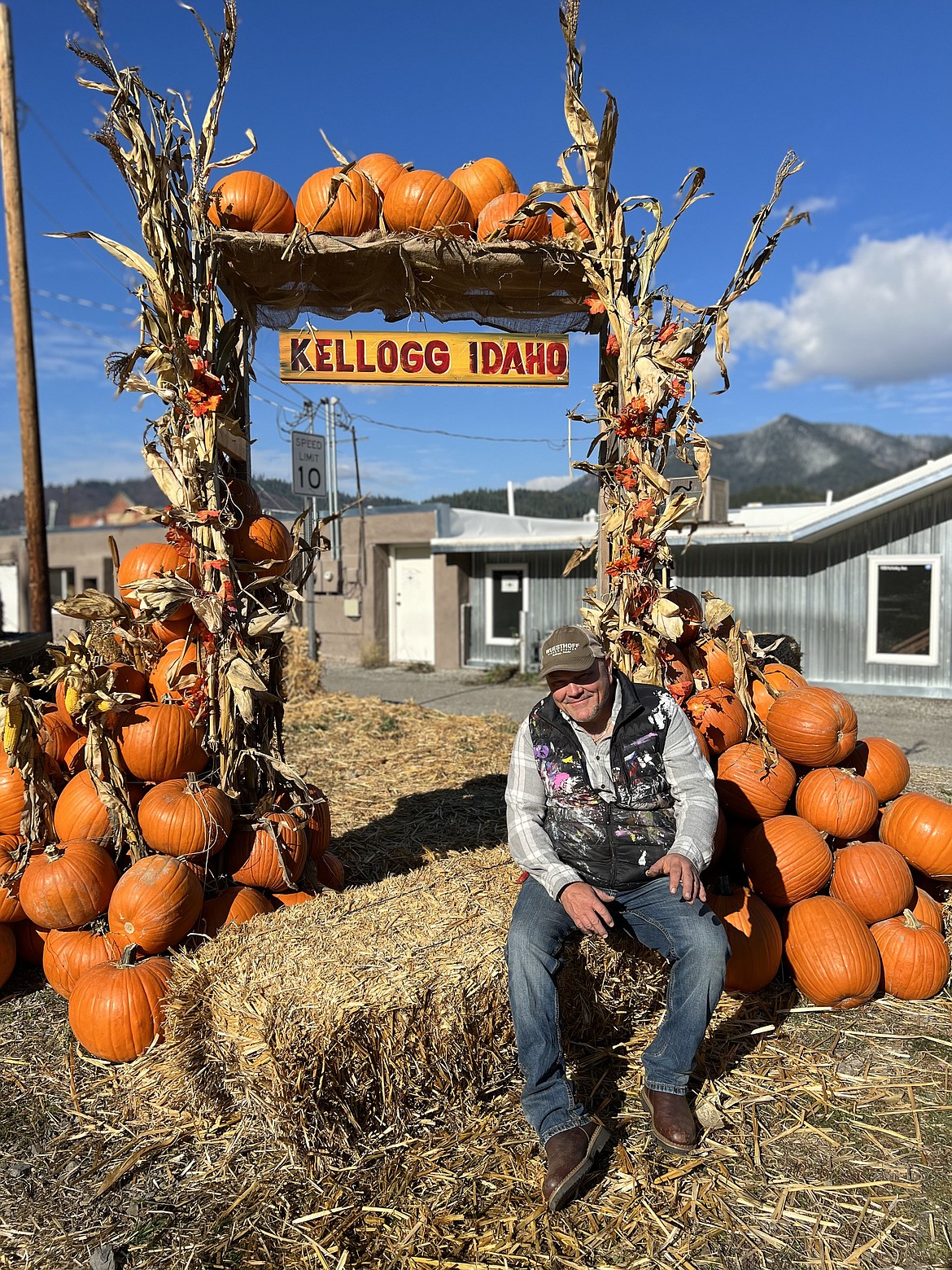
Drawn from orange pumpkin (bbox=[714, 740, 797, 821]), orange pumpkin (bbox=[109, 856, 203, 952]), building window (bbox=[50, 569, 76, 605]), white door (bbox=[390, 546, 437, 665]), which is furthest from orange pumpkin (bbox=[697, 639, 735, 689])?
building window (bbox=[50, 569, 76, 605])

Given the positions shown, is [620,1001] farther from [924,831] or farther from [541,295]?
[541,295]

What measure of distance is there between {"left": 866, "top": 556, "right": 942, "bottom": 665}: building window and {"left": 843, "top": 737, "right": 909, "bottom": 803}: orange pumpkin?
32.5 feet

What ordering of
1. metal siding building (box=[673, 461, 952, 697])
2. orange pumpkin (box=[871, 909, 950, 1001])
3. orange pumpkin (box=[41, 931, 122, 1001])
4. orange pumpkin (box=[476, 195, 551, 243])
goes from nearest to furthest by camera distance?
orange pumpkin (box=[41, 931, 122, 1001]) → orange pumpkin (box=[871, 909, 950, 1001]) → orange pumpkin (box=[476, 195, 551, 243]) → metal siding building (box=[673, 461, 952, 697])

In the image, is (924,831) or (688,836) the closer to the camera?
(688,836)

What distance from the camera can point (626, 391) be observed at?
14.4ft

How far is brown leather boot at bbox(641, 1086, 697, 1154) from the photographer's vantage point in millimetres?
2717

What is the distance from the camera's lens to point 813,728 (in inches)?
160

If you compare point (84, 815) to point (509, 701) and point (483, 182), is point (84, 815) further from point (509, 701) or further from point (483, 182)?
point (509, 701)

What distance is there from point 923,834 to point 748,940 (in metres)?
1.05

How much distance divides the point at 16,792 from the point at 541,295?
11.6 feet

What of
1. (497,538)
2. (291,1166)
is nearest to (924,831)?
(291,1166)

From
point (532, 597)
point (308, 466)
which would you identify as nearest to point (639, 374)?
point (308, 466)

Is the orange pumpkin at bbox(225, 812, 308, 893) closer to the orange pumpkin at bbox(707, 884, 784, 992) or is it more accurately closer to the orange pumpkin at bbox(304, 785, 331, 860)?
A: the orange pumpkin at bbox(304, 785, 331, 860)

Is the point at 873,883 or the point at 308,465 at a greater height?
the point at 308,465
